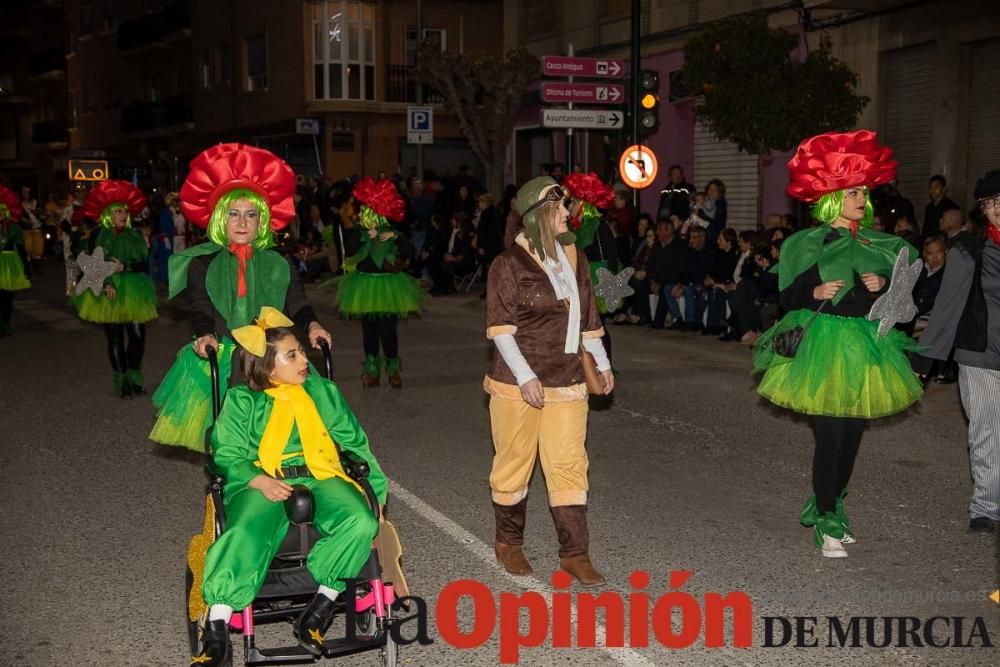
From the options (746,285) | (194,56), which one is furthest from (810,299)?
(194,56)

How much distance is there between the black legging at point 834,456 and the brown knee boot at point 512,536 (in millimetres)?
1660

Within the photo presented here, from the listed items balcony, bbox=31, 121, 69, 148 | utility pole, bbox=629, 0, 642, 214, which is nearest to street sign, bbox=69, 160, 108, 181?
balcony, bbox=31, 121, 69, 148

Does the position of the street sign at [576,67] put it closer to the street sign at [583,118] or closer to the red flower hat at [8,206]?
the street sign at [583,118]

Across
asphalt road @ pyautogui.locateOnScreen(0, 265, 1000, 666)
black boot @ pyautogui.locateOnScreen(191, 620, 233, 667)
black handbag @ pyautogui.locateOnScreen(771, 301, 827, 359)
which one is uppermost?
black handbag @ pyautogui.locateOnScreen(771, 301, 827, 359)

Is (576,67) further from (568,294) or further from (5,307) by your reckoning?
(568,294)

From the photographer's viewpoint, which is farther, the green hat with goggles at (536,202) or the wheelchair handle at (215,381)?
the green hat with goggles at (536,202)

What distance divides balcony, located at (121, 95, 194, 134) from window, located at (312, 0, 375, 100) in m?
11.4

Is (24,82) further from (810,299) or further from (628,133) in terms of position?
(810,299)

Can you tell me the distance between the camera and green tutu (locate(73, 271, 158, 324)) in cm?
1138

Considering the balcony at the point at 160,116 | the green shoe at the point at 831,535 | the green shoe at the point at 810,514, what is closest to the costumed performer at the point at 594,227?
the green shoe at the point at 810,514

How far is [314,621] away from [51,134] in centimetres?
7017

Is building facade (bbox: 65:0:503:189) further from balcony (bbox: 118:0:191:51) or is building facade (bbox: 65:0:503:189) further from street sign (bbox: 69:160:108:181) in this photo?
street sign (bbox: 69:160:108:181)

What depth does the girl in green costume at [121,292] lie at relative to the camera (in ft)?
37.5

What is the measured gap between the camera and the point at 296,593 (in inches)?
180
